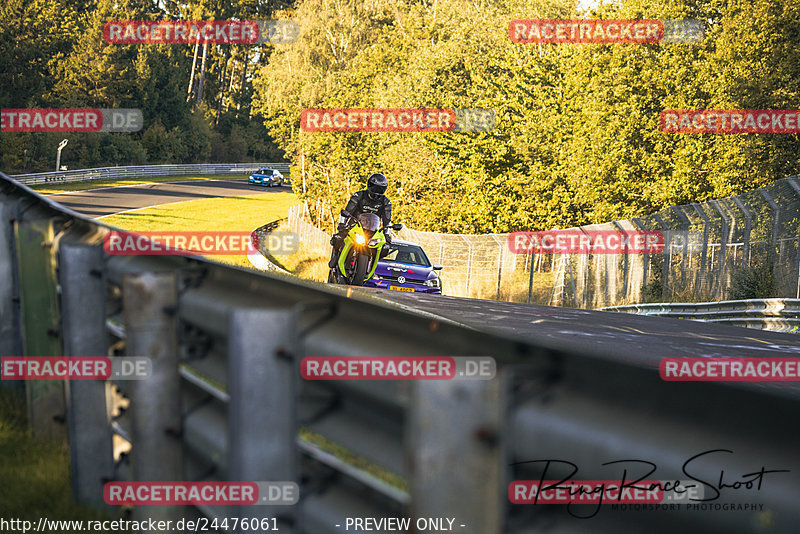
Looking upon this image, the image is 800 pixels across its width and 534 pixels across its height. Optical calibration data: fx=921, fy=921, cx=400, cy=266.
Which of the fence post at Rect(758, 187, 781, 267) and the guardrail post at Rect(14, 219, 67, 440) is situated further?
the fence post at Rect(758, 187, 781, 267)

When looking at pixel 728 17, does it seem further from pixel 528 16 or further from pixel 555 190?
pixel 528 16

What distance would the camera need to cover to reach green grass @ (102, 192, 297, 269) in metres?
42.6

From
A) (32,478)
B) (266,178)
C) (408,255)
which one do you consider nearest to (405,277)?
(408,255)

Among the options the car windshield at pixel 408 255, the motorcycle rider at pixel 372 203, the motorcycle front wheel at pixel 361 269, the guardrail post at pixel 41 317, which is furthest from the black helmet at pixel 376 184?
the guardrail post at pixel 41 317

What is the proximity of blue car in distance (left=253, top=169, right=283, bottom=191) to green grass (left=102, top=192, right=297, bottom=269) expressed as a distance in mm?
12299

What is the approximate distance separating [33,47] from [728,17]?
2516 inches

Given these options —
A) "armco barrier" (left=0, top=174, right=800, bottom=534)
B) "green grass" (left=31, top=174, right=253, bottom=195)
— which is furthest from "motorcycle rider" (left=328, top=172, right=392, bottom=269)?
"green grass" (left=31, top=174, right=253, bottom=195)

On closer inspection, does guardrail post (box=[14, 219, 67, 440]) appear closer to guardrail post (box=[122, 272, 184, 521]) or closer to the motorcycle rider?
guardrail post (box=[122, 272, 184, 521])

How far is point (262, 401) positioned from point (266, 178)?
8520 centimetres

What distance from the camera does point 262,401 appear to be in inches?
93.1

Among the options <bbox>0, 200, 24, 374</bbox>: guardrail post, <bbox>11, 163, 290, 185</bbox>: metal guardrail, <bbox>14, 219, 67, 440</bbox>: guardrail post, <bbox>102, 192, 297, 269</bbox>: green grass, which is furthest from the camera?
<bbox>11, 163, 290, 185</bbox>: metal guardrail

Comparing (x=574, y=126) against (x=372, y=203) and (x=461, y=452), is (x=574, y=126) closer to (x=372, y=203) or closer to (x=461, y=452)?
(x=372, y=203)

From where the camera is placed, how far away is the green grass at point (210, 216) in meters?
42.6

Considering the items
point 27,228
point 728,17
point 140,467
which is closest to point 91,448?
point 140,467
